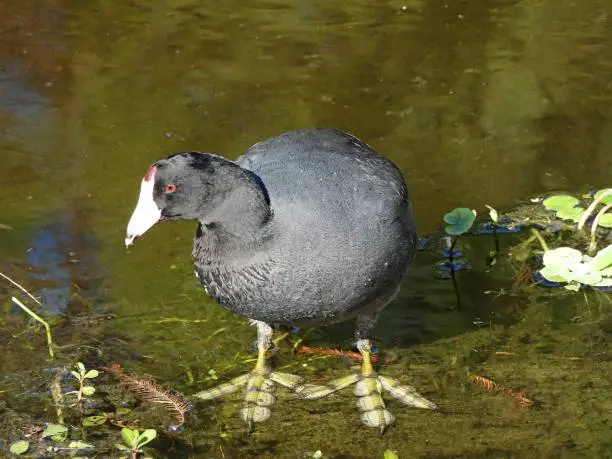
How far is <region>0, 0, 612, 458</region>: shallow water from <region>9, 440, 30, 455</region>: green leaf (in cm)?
10

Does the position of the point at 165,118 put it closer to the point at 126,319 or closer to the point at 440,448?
the point at 126,319

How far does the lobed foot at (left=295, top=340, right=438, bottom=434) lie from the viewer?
12.7 ft

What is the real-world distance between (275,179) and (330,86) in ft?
8.93

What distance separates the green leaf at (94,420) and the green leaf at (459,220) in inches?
71.6

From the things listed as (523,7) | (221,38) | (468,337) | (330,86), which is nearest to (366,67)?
(330,86)

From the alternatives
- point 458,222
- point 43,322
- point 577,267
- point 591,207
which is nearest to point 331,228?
point 458,222

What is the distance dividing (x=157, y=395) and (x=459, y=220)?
1667 mm

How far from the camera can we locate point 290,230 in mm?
3574

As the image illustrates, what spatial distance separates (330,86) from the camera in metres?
6.36

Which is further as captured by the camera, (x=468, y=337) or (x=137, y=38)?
(x=137, y=38)

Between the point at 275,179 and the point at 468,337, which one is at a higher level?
the point at 275,179

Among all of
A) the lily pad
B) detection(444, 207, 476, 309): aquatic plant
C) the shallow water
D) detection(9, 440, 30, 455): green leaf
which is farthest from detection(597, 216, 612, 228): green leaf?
detection(9, 440, 30, 455): green leaf

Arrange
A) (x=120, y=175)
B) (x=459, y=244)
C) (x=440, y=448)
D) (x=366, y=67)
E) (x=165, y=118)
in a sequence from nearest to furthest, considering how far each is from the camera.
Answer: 1. (x=440, y=448)
2. (x=459, y=244)
3. (x=120, y=175)
4. (x=165, y=118)
5. (x=366, y=67)

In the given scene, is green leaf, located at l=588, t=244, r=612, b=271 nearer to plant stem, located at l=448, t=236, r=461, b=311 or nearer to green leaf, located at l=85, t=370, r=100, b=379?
plant stem, located at l=448, t=236, r=461, b=311
